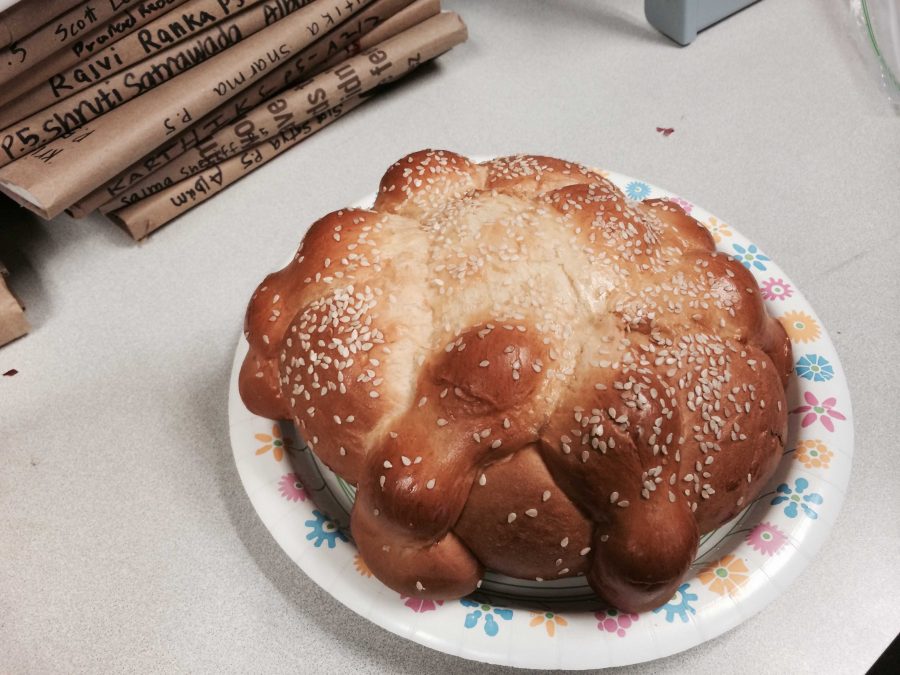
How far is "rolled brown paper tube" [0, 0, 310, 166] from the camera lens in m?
1.24

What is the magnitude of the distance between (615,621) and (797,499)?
27 centimetres

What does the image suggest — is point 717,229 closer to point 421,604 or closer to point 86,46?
point 421,604

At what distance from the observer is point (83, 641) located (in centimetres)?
94

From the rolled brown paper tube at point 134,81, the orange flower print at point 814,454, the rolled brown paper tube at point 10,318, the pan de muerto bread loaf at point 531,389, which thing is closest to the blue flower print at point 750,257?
the pan de muerto bread loaf at point 531,389

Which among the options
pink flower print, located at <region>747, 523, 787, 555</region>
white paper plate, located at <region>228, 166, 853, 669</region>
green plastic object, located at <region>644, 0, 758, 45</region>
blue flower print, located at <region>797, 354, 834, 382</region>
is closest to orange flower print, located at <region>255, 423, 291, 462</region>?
white paper plate, located at <region>228, 166, 853, 669</region>

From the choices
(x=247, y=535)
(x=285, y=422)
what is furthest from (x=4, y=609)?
(x=285, y=422)

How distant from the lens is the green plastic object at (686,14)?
66.6 inches

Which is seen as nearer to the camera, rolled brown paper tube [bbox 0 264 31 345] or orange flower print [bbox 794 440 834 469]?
orange flower print [bbox 794 440 834 469]

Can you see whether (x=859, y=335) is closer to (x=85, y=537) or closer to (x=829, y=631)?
(x=829, y=631)

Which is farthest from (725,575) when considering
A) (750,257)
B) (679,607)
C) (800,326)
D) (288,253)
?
(288,253)

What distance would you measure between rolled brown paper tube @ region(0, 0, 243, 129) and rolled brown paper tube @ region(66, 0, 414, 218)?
0.15 meters

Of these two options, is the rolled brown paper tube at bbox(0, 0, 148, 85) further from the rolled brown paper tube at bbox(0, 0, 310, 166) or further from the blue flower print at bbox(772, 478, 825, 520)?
the blue flower print at bbox(772, 478, 825, 520)

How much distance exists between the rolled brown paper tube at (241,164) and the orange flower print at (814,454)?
118 centimetres

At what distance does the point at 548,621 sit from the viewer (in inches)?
30.9
